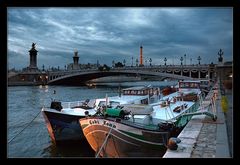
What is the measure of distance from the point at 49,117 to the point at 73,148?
2.26 metres

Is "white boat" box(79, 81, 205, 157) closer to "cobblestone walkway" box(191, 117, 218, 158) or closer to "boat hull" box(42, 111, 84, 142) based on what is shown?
"cobblestone walkway" box(191, 117, 218, 158)

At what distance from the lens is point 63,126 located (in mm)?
14781

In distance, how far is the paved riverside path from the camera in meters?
6.89

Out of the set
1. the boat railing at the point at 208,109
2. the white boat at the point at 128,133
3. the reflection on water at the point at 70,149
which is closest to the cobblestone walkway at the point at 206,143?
the boat railing at the point at 208,109

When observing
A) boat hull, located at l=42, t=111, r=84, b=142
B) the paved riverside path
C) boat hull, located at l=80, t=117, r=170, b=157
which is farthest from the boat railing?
boat hull, located at l=42, t=111, r=84, b=142

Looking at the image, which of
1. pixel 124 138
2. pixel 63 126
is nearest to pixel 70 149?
pixel 63 126

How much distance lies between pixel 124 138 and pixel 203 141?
3723 mm

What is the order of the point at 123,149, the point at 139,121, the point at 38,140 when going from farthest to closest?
1. the point at 38,140
2. the point at 139,121
3. the point at 123,149

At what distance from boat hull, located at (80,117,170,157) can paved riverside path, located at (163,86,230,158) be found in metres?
1.70

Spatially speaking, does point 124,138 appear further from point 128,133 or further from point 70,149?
point 70,149
